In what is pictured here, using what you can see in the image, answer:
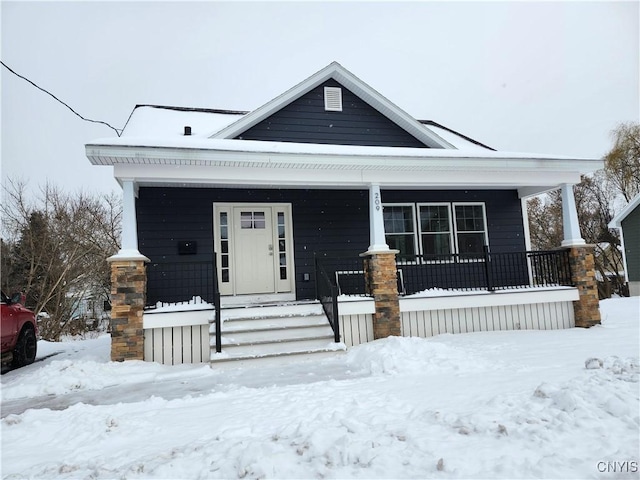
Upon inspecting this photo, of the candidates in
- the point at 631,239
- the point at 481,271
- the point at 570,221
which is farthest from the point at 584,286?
the point at 631,239

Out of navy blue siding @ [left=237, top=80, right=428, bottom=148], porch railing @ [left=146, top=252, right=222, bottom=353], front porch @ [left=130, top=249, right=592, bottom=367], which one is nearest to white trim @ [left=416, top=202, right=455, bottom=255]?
front porch @ [left=130, top=249, right=592, bottom=367]

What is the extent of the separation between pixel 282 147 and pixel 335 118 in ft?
9.35

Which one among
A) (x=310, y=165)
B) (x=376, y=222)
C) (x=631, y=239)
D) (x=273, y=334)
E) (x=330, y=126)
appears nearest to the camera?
(x=273, y=334)

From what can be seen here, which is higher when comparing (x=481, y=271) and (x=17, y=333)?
(x=481, y=271)

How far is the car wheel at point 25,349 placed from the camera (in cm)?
670

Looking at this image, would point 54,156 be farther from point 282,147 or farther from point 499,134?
point 499,134

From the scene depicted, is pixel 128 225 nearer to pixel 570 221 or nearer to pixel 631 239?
pixel 570 221

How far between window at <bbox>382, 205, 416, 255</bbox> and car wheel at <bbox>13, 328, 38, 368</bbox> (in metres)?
7.54

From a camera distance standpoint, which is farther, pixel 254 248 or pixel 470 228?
pixel 470 228

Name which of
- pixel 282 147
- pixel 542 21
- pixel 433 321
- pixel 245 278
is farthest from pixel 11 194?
pixel 542 21

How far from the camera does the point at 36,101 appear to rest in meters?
21.5

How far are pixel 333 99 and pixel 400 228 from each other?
11.6 ft

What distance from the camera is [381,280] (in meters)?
7.29

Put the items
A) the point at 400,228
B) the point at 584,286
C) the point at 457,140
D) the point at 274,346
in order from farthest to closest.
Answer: the point at 457,140, the point at 400,228, the point at 584,286, the point at 274,346
